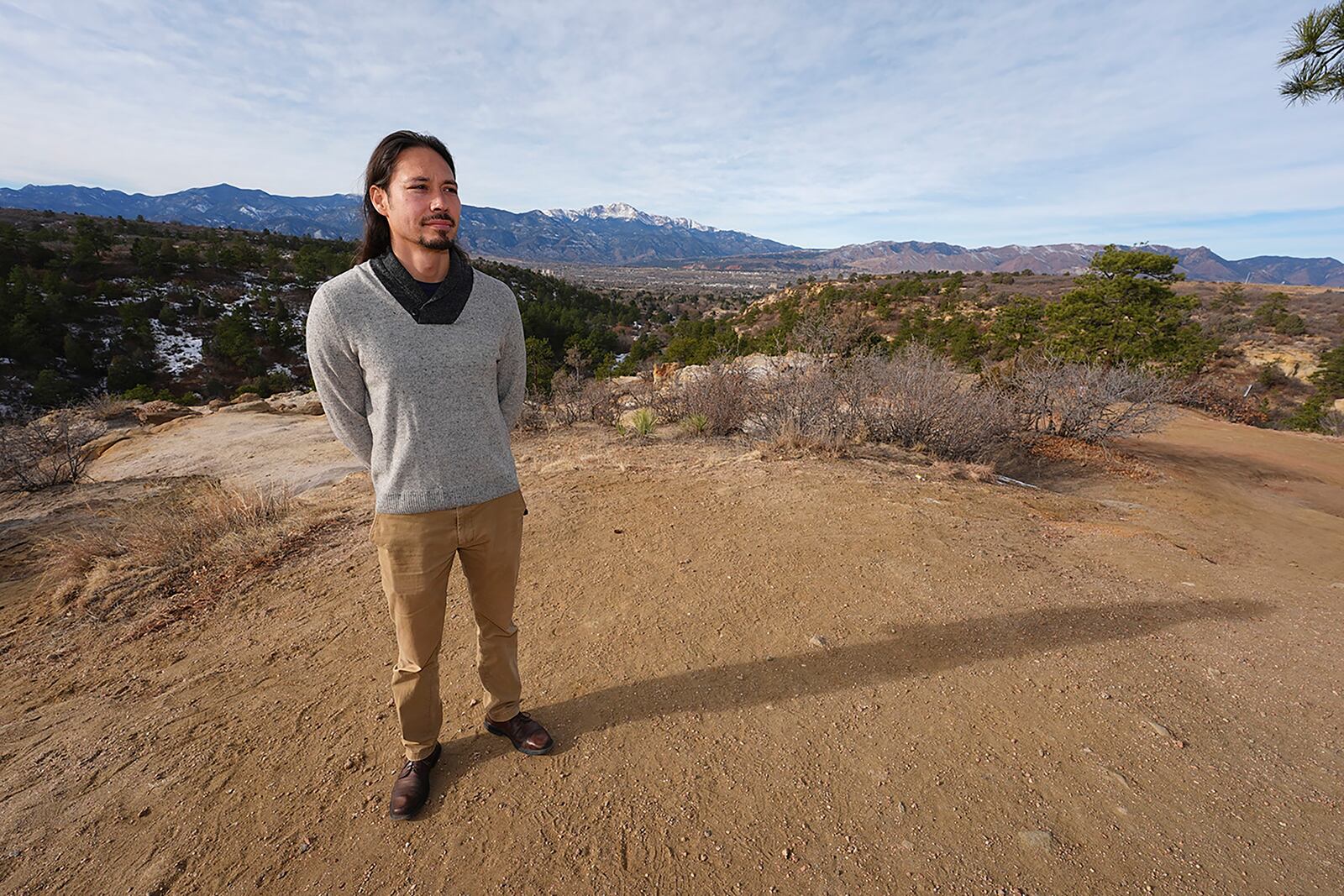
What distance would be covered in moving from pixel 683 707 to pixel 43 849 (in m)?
2.17

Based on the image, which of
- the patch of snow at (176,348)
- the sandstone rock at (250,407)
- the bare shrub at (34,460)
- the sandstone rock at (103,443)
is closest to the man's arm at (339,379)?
the bare shrub at (34,460)

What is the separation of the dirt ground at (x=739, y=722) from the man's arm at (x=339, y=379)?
1.29m

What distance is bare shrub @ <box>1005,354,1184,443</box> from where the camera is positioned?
734 centimetres

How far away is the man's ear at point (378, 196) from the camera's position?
1.65 metres

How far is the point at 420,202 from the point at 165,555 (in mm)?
3801

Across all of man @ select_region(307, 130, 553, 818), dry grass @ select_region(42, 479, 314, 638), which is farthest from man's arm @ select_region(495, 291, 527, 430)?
dry grass @ select_region(42, 479, 314, 638)

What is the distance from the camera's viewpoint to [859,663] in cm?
262

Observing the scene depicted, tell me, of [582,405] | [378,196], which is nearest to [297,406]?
[582,405]

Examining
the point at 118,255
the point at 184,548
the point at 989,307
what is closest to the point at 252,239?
the point at 118,255

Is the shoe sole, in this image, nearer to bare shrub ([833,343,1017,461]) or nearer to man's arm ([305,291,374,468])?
man's arm ([305,291,374,468])

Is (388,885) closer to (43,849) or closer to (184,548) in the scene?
(43,849)

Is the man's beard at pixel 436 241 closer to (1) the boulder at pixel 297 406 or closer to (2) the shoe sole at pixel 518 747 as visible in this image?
(2) the shoe sole at pixel 518 747

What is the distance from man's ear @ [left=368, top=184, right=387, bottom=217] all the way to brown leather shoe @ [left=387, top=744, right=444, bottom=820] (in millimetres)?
Result: 1876

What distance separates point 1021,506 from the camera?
4.80m
